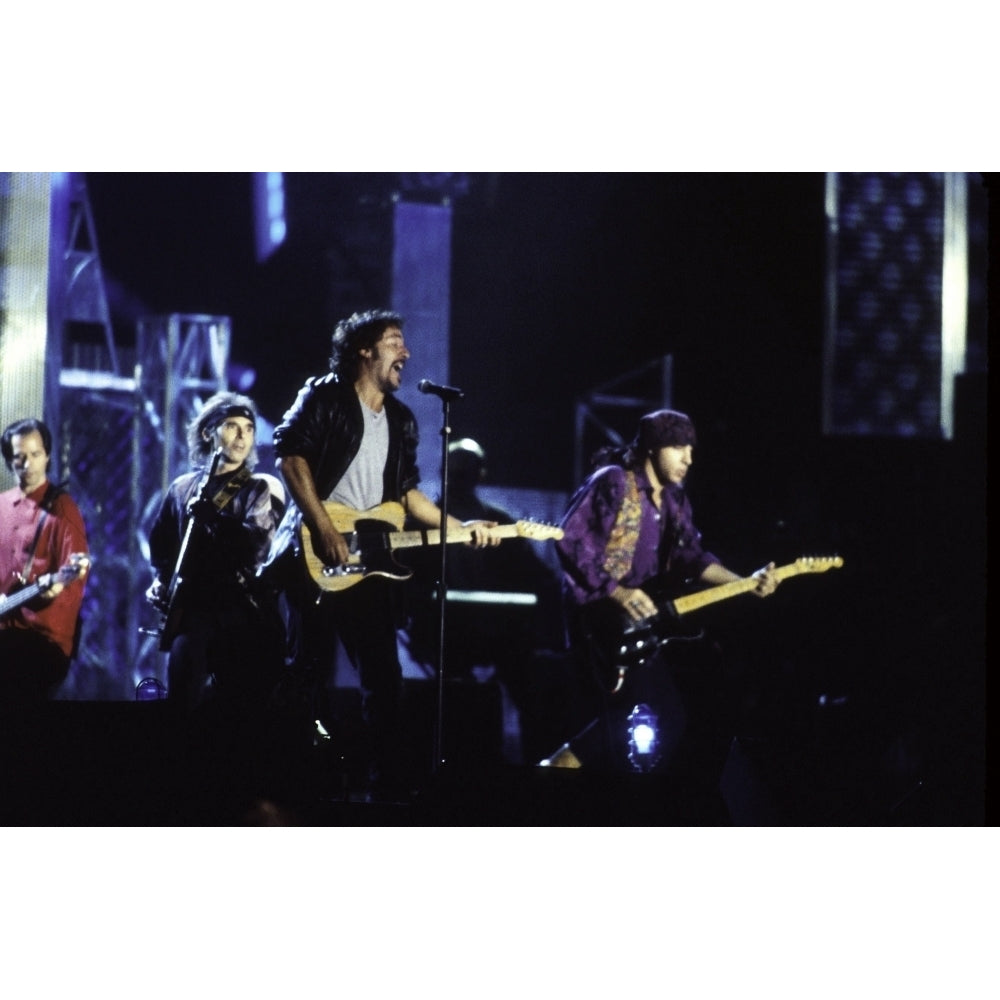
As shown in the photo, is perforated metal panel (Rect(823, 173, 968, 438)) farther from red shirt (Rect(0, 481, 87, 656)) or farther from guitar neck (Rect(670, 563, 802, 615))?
red shirt (Rect(0, 481, 87, 656))

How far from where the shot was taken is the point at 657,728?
530 centimetres

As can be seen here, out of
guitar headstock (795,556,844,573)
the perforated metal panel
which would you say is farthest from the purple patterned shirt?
the perforated metal panel

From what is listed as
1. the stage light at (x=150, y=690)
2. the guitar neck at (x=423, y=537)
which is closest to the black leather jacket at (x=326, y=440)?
the guitar neck at (x=423, y=537)

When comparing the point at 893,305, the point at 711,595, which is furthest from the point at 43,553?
the point at 893,305

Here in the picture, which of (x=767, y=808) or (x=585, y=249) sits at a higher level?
(x=585, y=249)

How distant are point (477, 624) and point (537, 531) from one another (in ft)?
4.09

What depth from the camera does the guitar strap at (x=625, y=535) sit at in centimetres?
536

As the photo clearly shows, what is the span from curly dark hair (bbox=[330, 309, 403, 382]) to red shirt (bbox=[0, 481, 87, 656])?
1244 mm

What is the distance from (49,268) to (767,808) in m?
3.70

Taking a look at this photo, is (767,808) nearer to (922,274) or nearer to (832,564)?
(832,564)

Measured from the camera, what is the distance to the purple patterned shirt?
208 inches

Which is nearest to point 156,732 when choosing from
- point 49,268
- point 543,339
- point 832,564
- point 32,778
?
point 32,778

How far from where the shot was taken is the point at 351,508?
4.82 m

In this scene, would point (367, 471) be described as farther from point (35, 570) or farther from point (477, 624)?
point (477, 624)
